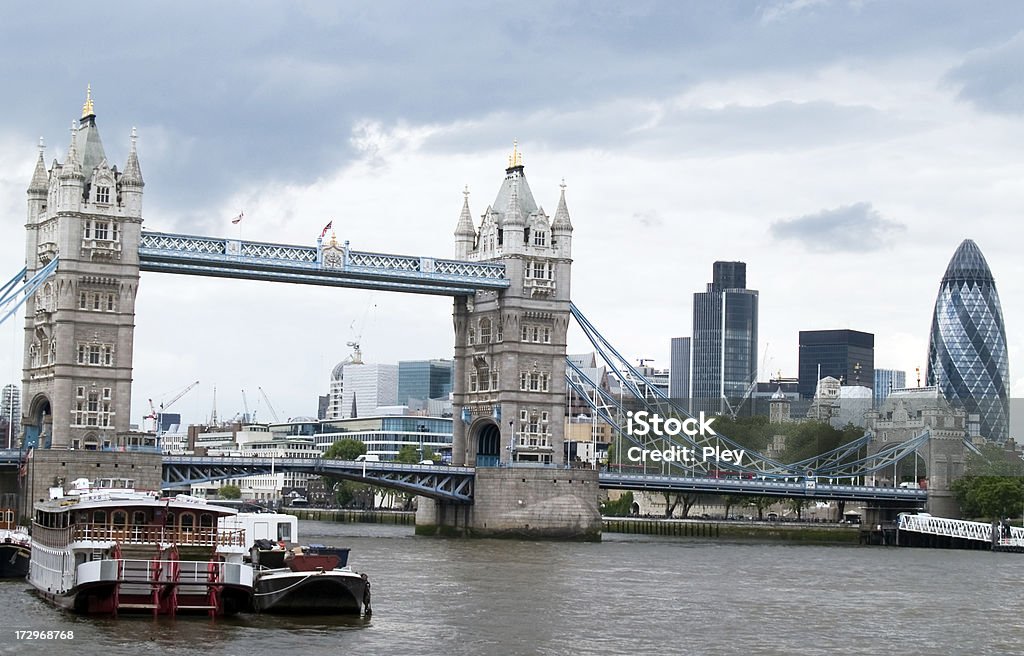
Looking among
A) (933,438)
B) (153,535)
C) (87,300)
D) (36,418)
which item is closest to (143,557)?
(153,535)

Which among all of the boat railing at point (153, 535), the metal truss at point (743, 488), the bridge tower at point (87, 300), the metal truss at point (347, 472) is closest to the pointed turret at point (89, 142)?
the bridge tower at point (87, 300)

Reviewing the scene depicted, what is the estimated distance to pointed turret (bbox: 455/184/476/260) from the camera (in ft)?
512

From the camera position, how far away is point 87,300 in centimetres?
A: 13238

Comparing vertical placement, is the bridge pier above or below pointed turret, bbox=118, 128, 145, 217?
below

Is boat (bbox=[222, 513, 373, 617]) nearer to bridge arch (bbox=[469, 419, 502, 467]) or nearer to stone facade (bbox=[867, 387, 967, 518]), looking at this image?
bridge arch (bbox=[469, 419, 502, 467])

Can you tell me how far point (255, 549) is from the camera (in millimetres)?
71500

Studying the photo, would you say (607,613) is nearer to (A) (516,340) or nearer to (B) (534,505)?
(B) (534,505)

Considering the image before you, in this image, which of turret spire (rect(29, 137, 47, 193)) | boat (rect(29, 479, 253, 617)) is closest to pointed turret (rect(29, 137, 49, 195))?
turret spire (rect(29, 137, 47, 193))

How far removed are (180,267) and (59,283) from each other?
9.04 meters

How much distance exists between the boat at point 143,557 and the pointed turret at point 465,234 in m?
85.1

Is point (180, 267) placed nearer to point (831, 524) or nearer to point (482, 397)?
point (482, 397)

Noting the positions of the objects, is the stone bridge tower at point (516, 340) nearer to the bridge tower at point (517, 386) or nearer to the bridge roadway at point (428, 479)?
the bridge tower at point (517, 386)

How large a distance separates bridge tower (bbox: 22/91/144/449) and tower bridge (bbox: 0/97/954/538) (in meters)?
0.10

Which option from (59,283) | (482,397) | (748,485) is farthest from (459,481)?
(59,283)
